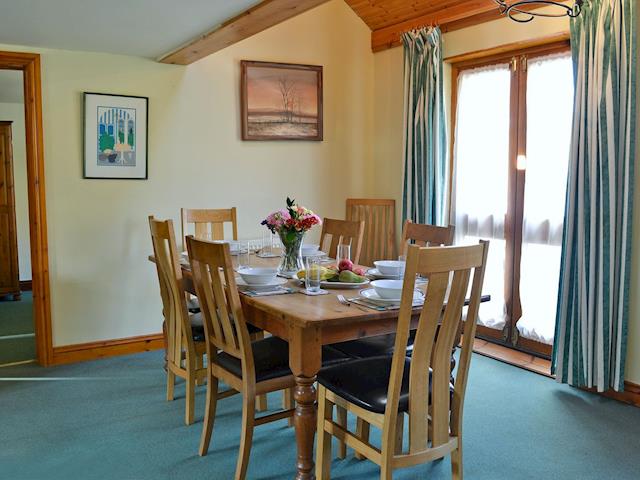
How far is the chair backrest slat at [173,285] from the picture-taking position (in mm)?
2906

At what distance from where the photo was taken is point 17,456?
8.80 ft

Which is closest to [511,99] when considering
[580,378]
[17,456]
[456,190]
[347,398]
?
[456,190]

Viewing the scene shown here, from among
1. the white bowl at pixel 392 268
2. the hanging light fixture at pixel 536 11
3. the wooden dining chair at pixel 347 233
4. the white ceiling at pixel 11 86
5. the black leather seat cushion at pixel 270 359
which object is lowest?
the black leather seat cushion at pixel 270 359

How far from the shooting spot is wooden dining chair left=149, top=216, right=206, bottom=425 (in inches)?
116

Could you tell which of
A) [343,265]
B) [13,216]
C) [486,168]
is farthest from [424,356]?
[13,216]

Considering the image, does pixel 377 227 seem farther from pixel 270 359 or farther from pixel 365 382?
pixel 365 382

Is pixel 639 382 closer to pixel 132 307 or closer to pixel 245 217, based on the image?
pixel 245 217

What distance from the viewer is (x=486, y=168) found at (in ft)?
14.0

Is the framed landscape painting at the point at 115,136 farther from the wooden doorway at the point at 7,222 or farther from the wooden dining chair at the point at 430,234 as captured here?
the wooden doorway at the point at 7,222

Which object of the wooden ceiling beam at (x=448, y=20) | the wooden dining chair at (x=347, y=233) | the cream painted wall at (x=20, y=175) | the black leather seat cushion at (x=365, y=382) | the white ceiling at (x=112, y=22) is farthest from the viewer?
the cream painted wall at (x=20, y=175)

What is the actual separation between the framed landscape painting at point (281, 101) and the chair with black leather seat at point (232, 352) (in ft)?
7.30

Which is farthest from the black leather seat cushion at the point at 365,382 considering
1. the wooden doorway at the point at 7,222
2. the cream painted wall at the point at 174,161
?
the wooden doorway at the point at 7,222

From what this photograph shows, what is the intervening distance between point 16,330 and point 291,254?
3.05 meters

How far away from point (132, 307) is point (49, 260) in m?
0.65
